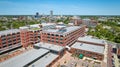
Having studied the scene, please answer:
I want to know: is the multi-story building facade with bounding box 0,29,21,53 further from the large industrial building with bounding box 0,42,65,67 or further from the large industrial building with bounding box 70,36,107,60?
the large industrial building with bounding box 70,36,107,60

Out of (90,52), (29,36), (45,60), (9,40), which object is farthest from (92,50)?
(9,40)

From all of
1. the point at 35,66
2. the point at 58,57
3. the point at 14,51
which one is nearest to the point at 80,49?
the point at 58,57

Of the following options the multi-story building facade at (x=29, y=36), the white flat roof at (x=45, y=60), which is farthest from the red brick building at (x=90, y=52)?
the multi-story building facade at (x=29, y=36)

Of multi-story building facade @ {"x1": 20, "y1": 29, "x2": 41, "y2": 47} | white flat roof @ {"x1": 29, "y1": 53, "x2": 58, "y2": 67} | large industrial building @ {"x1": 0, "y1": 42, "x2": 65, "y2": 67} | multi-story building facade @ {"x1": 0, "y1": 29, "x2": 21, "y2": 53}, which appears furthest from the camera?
multi-story building facade @ {"x1": 20, "y1": 29, "x2": 41, "y2": 47}

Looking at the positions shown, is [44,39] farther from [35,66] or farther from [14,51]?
[35,66]

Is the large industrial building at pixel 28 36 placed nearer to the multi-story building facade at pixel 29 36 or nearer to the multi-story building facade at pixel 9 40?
the multi-story building facade at pixel 29 36

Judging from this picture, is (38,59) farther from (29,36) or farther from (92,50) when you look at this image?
(92,50)

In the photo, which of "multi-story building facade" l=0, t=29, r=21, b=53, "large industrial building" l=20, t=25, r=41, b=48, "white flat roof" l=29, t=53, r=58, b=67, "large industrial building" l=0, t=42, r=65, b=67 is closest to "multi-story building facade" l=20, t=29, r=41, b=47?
"large industrial building" l=20, t=25, r=41, b=48

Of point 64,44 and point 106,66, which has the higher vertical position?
point 64,44
